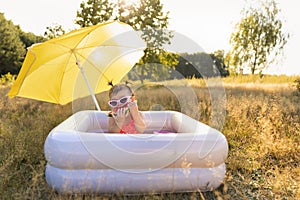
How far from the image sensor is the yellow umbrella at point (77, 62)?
2.78 m

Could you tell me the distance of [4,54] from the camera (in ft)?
77.4

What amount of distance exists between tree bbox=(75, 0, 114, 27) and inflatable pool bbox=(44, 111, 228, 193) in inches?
436

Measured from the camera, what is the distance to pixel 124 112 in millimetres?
2953

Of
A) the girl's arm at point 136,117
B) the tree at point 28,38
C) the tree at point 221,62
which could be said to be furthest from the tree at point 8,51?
the girl's arm at point 136,117

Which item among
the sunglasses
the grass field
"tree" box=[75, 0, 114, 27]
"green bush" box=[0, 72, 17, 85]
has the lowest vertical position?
the grass field

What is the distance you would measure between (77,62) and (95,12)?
10006 millimetres

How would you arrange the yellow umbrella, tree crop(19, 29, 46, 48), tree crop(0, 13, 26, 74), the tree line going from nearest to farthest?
the yellow umbrella
the tree line
tree crop(0, 13, 26, 74)
tree crop(19, 29, 46, 48)

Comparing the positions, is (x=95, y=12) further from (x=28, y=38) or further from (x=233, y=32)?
(x=28, y=38)

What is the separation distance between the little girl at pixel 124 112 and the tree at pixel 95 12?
10330 millimetres

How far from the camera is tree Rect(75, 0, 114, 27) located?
1268 cm

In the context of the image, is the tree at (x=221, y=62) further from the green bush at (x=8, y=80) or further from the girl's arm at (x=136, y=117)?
the girl's arm at (x=136, y=117)

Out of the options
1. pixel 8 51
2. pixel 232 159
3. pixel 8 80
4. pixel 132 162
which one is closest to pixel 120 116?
pixel 132 162

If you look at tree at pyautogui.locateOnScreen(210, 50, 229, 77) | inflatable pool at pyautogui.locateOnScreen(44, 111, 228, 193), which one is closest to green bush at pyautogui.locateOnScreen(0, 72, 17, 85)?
tree at pyautogui.locateOnScreen(210, 50, 229, 77)

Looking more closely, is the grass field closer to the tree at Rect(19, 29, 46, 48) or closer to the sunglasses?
the sunglasses
